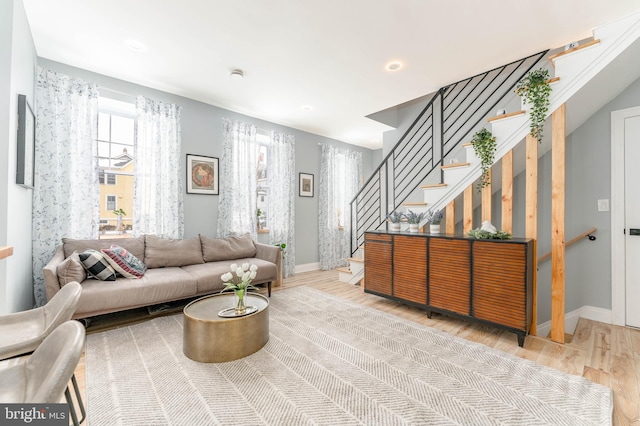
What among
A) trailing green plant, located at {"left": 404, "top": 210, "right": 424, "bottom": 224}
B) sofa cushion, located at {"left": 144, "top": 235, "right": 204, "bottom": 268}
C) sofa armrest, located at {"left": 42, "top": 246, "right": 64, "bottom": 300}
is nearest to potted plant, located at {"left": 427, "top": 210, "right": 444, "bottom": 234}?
trailing green plant, located at {"left": 404, "top": 210, "right": 424, "bottom": 224}

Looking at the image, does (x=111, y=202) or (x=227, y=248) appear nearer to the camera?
(x=111, y=202)

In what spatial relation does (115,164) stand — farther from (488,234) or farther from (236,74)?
(488,234)

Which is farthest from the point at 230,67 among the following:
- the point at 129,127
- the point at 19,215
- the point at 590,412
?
the point at 590,412

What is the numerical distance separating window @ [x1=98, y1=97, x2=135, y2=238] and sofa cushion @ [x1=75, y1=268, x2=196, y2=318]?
0.89 metres

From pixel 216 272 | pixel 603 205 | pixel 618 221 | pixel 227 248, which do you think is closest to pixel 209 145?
pixel 227 248

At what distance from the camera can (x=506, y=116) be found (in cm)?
293

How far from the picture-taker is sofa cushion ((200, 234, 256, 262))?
4.00 m

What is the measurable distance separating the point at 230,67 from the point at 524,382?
13.1 feet

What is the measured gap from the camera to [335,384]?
1946mm

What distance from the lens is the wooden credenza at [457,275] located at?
8.28 feet

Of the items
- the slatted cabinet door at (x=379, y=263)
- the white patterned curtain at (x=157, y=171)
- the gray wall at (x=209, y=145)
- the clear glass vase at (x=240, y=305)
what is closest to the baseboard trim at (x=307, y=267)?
the gray wall at (x=209, y=145)

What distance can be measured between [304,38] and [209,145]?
231 centimetres

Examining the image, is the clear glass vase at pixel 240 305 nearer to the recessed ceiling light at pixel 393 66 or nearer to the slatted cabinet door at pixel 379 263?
the slatted cabinet door at pixel 379 263

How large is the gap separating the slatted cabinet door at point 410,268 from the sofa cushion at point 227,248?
2.19m
